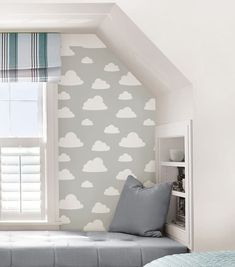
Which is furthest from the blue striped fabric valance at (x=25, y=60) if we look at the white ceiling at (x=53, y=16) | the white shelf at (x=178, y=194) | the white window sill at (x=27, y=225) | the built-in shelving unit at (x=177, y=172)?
the white shelf at (x=178, y=194)

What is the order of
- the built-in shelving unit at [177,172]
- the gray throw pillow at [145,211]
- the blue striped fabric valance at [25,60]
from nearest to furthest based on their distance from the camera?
the built-in shelving unit at [177,172], the gray throw pillow at [145,211], the blue striped fabric valance at [25,60]

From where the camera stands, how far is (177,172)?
4.74m

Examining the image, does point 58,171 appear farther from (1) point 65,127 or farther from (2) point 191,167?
(2) point 191,167

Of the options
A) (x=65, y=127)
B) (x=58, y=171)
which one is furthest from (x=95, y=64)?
(x=58, y=171)

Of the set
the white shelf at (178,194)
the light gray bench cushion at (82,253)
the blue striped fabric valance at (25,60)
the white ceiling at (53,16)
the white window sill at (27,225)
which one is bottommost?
the light gray bench cushion at (82,253)

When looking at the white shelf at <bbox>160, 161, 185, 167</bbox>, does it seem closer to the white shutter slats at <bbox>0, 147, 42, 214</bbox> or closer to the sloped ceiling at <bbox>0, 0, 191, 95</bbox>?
the sloped ceiling at <bbox>0, 0, 191, 95</bbox>

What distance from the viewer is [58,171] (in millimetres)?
4863

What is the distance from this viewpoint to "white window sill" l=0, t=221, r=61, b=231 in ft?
15.9

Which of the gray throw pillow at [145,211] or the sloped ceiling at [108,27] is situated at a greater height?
the sloped ceiling at [108,27]

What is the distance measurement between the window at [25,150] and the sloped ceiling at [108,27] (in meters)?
0.53

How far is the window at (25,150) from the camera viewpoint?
4.89 metres

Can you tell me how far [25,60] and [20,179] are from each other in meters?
0.91

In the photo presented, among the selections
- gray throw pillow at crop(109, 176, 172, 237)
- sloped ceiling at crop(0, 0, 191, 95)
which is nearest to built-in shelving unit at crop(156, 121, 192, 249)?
gray throw pillow at crop(109, 176, 172, 237)

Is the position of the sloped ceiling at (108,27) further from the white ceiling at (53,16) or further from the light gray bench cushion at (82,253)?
the light gray bench cushion at (82,253)
